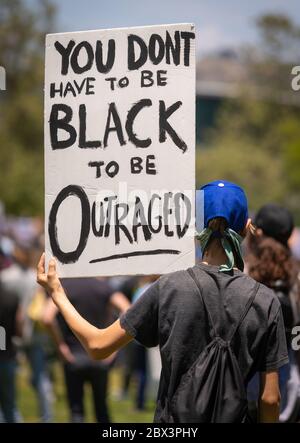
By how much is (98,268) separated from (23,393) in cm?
1148

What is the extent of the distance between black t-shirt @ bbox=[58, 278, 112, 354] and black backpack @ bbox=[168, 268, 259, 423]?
16.2 ft

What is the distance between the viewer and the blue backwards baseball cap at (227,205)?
4.24m

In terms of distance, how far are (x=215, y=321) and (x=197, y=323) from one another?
69 mm

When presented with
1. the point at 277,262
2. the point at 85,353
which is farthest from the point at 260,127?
the point at 277,262

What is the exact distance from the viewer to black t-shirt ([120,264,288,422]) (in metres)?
4.11

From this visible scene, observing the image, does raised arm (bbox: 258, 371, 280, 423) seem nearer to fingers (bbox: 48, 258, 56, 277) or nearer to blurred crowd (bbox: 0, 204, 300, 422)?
blurred crowd (bbox: 0, 204, 300, 422)

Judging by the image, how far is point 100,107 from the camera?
15.8ft

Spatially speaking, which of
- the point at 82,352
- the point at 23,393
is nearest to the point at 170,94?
the point at 82,352

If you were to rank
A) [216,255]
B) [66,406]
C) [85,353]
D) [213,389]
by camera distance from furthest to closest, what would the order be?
[66,406] < [85,353] < [216,255] < [213,389]

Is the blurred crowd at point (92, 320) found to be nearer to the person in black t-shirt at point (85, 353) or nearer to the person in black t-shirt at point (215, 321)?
the person in black t-shirt at point (85, 353)

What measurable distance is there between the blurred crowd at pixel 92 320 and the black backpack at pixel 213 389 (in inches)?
11.7

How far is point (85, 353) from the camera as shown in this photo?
9.32m

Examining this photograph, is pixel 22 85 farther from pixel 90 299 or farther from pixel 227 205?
pixel 227 205

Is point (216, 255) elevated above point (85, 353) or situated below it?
above
